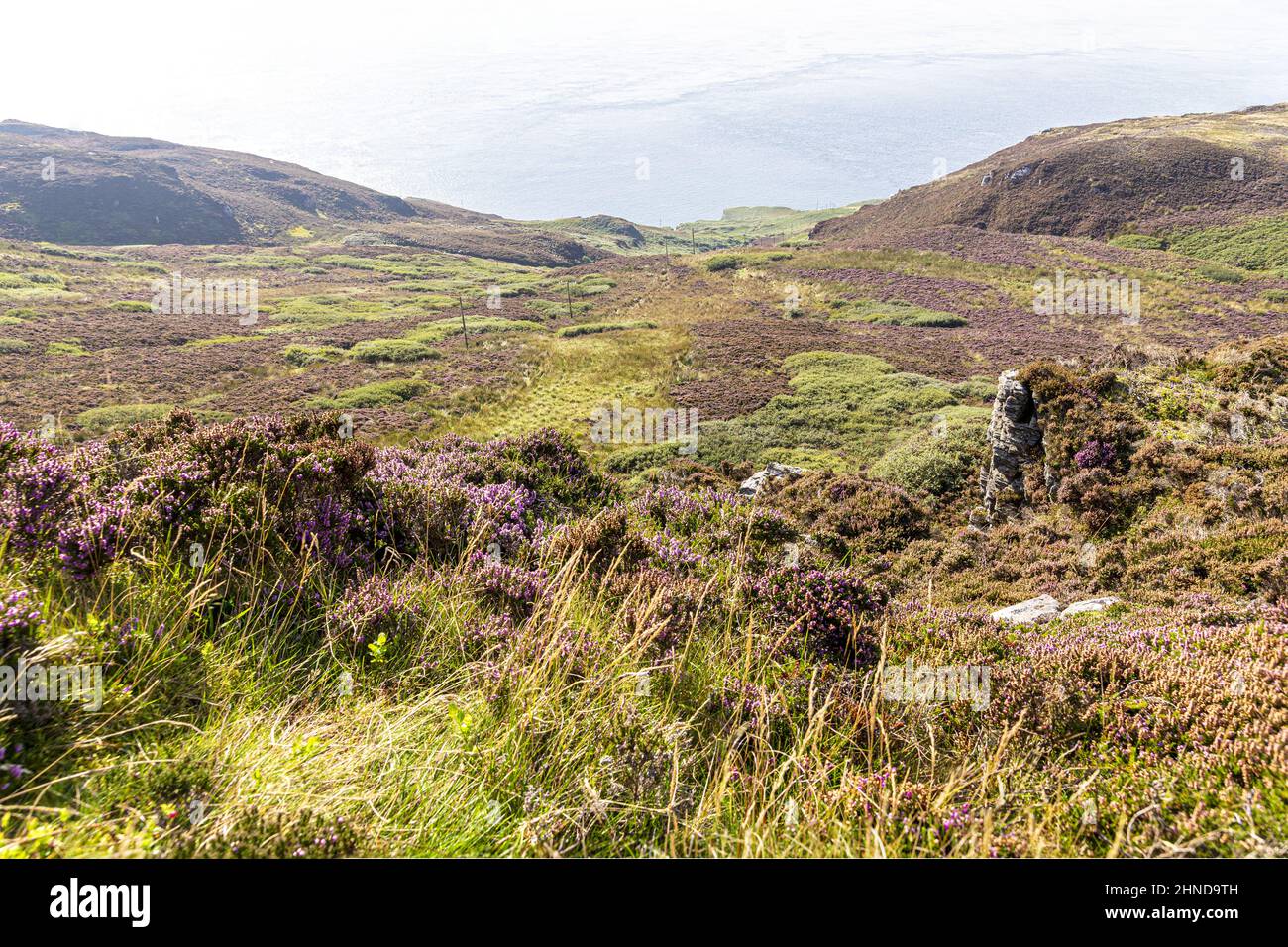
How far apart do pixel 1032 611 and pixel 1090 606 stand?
61 cm

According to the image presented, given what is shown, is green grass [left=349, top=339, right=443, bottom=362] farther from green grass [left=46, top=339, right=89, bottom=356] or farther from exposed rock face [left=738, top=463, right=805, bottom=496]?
exposed rock face [left=738, top=463, right=805, bottom=496]

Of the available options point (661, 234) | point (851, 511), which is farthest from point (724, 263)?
point (661, 234)

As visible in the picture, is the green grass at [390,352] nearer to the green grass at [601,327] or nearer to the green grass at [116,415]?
the green grass at [601,327]

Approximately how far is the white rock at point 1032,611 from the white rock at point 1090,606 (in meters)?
0.12

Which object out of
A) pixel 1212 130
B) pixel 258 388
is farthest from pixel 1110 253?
pixel 258 388

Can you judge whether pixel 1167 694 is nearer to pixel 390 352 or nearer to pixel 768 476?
pixel 768 476

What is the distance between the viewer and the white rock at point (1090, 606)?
6.59m

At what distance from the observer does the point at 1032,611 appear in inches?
285

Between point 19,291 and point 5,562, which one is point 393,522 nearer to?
point 5,562

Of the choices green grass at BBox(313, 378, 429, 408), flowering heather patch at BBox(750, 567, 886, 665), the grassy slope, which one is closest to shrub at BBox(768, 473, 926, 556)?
flowering heather patch at BBox(750, 567, 886, 665)

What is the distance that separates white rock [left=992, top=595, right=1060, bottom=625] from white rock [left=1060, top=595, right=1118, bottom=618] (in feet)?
0.38

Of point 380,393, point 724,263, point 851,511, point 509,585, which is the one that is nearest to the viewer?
point 509,585

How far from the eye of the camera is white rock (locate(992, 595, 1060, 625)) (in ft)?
22.2

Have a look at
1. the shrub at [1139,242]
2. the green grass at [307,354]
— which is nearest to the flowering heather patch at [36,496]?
the green grass at [307,354]
